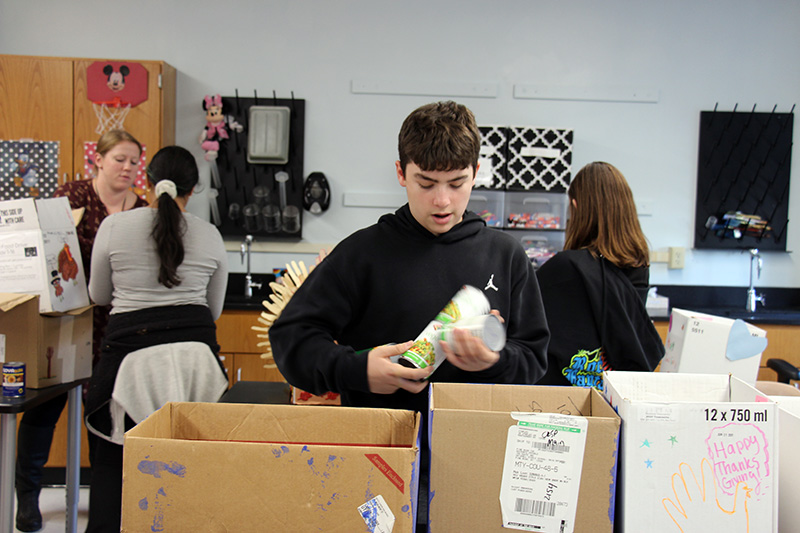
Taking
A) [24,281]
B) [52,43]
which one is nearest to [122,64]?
[52,43]

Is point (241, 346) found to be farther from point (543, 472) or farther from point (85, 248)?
point (543, 472)

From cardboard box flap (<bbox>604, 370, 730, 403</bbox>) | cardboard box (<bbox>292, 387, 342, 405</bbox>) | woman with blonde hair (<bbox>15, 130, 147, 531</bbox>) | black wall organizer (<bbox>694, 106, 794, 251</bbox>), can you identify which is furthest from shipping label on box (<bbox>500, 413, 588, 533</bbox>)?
black wall organizer (<bbox>694, 106, 794, 251</bbox>)

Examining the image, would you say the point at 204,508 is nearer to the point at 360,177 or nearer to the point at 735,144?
the point at 360,177

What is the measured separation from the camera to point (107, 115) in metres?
3.40

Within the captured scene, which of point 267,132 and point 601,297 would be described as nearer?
point 601,297

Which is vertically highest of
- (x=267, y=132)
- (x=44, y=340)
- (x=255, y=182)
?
(x=267, y=132)

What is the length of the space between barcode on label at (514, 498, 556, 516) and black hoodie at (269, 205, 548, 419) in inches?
13.0

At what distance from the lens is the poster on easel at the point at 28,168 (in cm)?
336

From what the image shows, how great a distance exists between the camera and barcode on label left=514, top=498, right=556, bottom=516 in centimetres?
82

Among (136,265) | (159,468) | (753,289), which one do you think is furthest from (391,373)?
(753,289)

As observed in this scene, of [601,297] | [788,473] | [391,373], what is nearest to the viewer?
[788,473]

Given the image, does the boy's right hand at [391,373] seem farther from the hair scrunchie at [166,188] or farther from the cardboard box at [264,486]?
the hair scrunchie at [166,188]

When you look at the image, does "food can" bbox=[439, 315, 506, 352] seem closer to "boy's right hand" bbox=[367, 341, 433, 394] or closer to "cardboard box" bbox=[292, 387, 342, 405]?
"boy's right hand" bbox=[367, 341, 433, 394]

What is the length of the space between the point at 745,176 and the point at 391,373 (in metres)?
3.67
